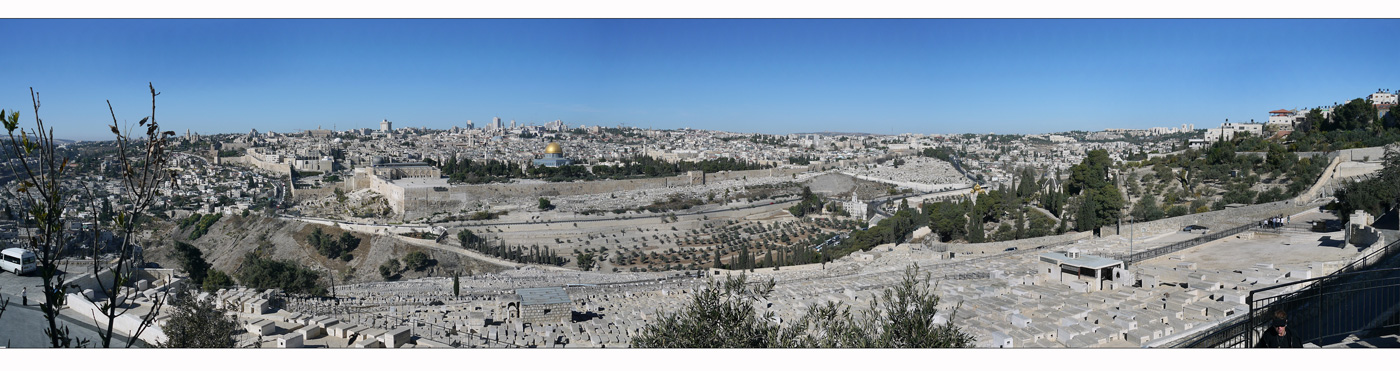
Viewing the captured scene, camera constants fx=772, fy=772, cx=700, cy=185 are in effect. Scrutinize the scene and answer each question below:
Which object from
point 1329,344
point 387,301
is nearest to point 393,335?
point 387,301

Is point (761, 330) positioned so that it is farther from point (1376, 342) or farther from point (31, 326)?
point (31, 326)

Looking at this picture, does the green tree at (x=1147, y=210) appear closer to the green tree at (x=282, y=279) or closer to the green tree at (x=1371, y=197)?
the green tree at (x=1371, y=197)

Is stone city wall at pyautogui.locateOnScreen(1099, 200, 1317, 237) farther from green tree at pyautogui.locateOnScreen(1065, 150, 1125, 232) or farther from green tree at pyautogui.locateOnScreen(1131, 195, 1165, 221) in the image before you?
green tree at pyautogui.locateOnScreen(1131, 195, 1165, 221)

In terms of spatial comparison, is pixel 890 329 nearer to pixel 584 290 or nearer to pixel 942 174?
pixel 584 290

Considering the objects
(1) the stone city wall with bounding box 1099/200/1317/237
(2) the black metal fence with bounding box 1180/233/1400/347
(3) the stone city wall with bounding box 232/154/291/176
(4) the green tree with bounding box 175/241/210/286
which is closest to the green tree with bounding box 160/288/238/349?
(2) the black metal fence with bounding box 1180/233/1400/347

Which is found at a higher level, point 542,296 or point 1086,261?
point 1086,261

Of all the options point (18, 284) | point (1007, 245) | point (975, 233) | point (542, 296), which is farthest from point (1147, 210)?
point (18, 284)
